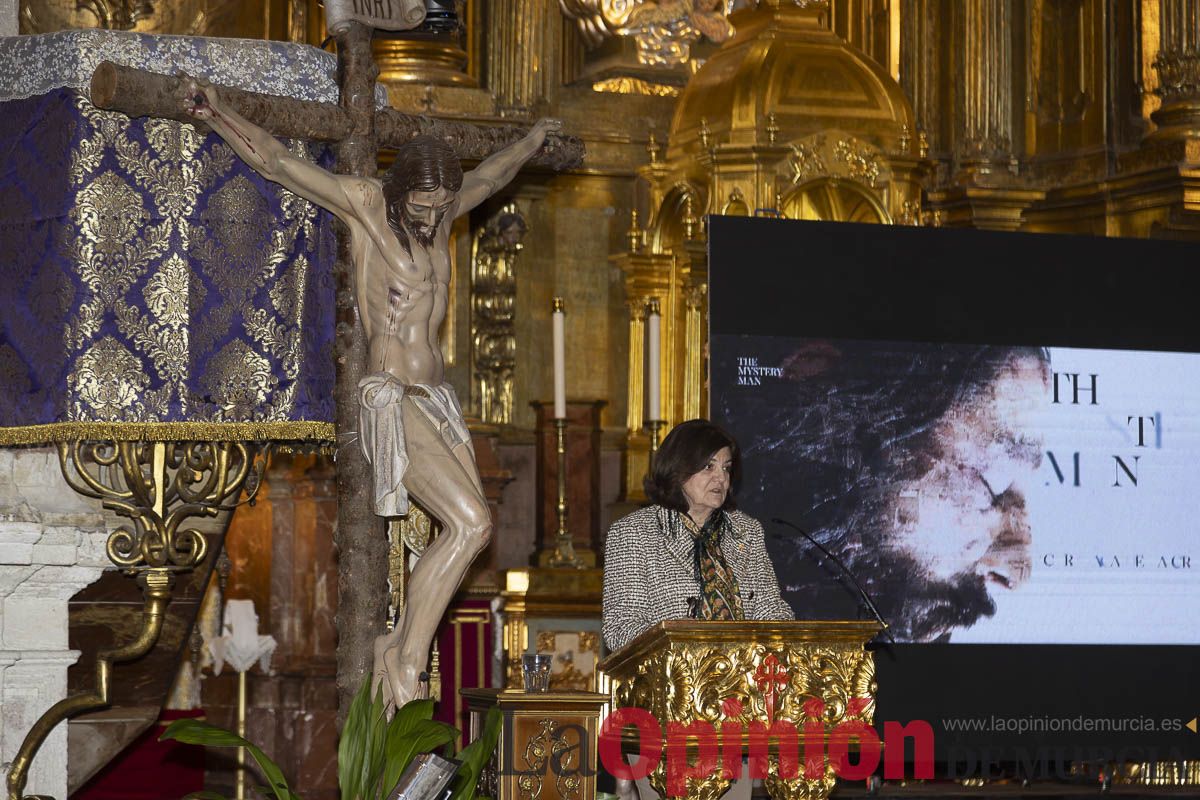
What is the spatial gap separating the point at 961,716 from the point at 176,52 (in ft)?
12.9

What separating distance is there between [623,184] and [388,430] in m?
4.45

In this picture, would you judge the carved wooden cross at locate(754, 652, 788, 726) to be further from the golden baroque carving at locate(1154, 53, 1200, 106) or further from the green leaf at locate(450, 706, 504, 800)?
the golden baroque carving at locate(1154, 53, 1200, 106)

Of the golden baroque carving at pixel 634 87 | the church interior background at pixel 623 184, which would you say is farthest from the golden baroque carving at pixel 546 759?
the golden baroque carving at pixel 634 87

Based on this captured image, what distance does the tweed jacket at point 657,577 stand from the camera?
18.8 feet

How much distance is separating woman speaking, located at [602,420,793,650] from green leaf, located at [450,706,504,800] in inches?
16.6

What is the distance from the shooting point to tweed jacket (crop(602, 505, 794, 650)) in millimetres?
5738

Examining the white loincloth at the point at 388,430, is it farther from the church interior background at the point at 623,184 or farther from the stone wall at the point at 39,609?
the church interior background at the point at 623,184

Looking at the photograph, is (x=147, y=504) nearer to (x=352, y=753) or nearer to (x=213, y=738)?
(x=213, y=738)

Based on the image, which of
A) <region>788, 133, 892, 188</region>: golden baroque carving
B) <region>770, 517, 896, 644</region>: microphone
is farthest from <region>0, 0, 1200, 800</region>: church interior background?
<region>770, 517, 896, 644</region>: microphone

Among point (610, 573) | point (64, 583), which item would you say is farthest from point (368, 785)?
point (64, 583)

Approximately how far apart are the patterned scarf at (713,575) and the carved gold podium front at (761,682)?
0.40 metres

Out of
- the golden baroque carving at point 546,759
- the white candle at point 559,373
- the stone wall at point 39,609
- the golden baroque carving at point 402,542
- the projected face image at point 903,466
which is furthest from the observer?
the white candle at point 559,373

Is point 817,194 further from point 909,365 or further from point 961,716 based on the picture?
point 961,716

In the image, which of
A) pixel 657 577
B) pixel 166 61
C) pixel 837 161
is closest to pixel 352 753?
pixel 657 577
